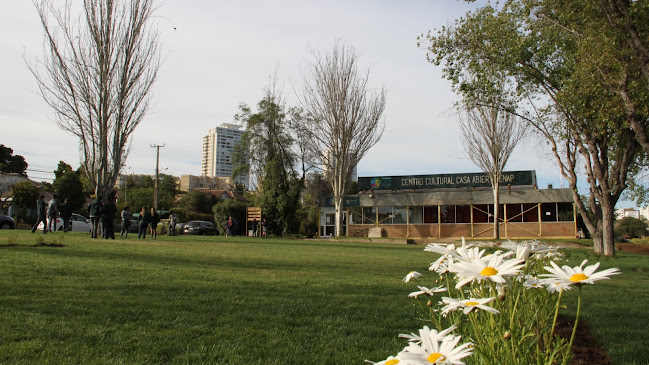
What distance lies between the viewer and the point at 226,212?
136 ft

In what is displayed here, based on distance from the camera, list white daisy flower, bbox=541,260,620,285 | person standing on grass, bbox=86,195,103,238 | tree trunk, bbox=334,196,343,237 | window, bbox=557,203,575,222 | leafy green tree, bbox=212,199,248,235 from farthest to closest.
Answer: leafy green tree, bbox=212,199,248,235
tree trunk, bbox=334,196,343,237
window, bbox=557,203,575,222
person standing on grass, bbox=86,195,103,238
white daisy flower, bbox=541,260,620,285

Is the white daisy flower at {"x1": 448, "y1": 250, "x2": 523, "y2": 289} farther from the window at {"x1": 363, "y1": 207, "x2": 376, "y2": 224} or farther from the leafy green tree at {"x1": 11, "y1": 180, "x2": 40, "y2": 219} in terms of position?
the leafy green tree at {"x1": 11, "y1": 180, "x2": 40, "y2": 219}

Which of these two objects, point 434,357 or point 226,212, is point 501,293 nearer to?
point 434,357

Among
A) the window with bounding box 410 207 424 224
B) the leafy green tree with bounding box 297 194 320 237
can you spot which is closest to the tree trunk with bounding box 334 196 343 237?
the window with bounding box 410 207 424 224

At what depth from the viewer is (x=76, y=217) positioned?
33688mm

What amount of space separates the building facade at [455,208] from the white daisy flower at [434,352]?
112ft

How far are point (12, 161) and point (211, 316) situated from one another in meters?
72.1

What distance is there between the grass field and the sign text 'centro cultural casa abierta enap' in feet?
93.7

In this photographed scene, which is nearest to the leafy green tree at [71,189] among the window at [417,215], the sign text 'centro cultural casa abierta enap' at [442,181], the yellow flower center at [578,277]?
the sign text 'centro cultural casa abierta enap' at [442,181]

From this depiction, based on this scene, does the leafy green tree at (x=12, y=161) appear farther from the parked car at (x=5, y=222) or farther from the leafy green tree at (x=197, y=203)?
the parked car at (x=5, y=222)

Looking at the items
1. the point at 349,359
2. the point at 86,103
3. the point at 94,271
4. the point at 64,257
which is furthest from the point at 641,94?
the point at 86,103

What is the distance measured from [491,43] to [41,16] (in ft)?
61.5

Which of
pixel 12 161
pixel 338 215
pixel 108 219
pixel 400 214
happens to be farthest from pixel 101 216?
pixel 12 161

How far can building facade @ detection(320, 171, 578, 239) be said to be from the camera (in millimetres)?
32719
